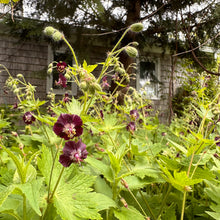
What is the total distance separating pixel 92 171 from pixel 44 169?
33 centimetres

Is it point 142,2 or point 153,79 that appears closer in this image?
point 142,2

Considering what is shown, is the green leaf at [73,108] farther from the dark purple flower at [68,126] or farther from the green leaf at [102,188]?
the green leaf at [102,188]

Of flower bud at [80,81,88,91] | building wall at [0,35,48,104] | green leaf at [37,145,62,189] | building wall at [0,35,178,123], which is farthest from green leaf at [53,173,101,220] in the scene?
building wall at [0,35,48,104]

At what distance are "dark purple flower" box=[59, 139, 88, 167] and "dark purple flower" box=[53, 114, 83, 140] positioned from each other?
31 mm

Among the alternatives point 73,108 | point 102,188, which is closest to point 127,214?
point 102,188

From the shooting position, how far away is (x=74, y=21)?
5.48 metres

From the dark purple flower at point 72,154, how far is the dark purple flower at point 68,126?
0.10ft

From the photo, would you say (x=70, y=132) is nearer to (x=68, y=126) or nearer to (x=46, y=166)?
(x=68, y=126)

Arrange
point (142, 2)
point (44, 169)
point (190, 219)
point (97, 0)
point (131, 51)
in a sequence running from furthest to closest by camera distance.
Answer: point (142, 2)
point (97, 0)
point (131, 51)
point (190, 219)
point (44, 169)

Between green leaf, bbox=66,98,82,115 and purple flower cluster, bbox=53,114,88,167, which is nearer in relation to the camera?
purple flower cluster, bbox=53,114,88,167

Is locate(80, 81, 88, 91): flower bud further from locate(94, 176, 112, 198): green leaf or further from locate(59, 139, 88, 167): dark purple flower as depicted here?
locate(94, 176, 112, 198): green leaf

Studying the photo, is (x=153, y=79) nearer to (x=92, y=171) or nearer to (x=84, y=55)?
(x=84, y=55)

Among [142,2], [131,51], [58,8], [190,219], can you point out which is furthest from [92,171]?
[142,2]

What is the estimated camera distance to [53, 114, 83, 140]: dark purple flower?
0.76 meters
